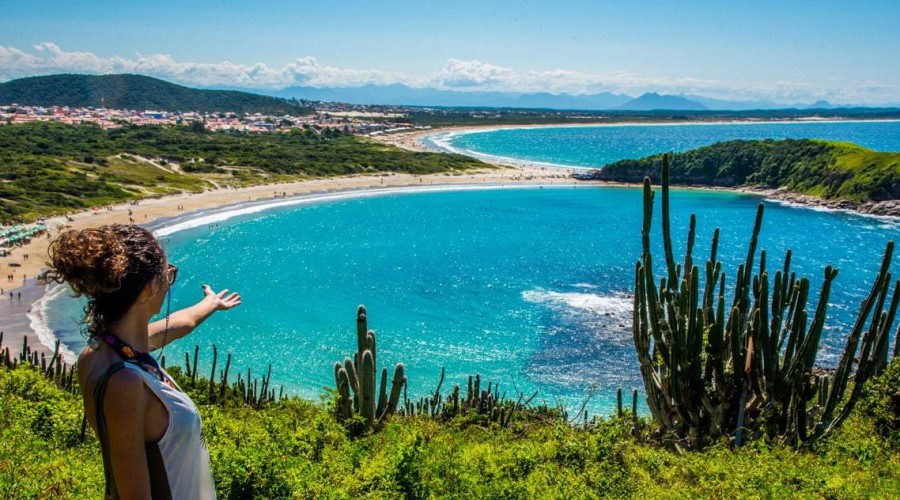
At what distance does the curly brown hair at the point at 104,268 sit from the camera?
9.19ft

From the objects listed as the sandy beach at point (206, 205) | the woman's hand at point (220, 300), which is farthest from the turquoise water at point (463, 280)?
the woman's hand at point (220, 300)

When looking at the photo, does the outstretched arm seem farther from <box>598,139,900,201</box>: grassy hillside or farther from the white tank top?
<box>598,139,900,201</box>: grassy hillside

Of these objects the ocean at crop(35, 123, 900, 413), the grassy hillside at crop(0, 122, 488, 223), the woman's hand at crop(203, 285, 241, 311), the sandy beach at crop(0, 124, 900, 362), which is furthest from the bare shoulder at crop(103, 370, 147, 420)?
the grassy hillside at crop(0, 122, 488, 223)

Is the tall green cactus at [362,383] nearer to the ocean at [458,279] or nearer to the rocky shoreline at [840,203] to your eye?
the ocean at [458,279]

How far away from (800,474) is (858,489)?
0.72 m

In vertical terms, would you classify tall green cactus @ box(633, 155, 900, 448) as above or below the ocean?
above

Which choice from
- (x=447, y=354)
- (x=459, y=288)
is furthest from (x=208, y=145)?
(x=447, y=354)

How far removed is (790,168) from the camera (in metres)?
78.4

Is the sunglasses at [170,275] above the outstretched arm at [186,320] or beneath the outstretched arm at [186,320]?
above

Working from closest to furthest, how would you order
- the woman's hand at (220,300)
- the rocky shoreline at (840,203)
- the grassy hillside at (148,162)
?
1. the woman's hand at (220,300)
2. the grassy hillside at (148,162)
3. the rocky shoreline at (840,203)

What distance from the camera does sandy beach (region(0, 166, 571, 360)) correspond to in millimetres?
29547

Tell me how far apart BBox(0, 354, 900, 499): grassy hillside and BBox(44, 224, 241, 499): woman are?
12.6ft

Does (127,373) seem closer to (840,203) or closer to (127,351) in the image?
(127,351)

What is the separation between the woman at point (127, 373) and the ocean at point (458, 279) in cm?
2018
